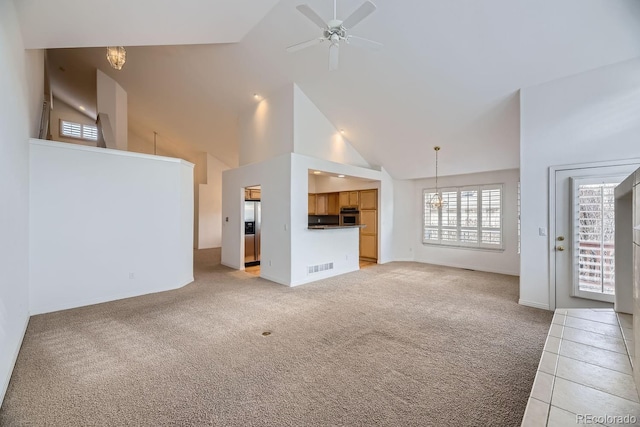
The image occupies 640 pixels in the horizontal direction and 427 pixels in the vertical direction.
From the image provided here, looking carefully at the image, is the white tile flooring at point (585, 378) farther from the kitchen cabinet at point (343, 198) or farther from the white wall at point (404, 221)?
the kitchen cabinet at point (343, 198)

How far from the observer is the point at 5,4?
2301mm

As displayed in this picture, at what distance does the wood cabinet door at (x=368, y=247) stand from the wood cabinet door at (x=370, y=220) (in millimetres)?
163

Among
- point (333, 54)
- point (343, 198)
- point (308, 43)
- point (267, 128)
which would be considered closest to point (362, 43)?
point (333, 54)

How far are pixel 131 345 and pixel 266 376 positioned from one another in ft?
5.47

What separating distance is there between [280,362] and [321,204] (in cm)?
714

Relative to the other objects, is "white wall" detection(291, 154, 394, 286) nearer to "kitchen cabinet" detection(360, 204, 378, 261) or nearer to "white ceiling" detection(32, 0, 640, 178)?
"kitchen cabinet" detection(360, 204, 378, 261)

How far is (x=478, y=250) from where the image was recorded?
22.8 feet

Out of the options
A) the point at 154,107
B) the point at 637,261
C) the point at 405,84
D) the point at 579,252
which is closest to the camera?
the point at 637,261

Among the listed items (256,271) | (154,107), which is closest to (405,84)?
(256,271)

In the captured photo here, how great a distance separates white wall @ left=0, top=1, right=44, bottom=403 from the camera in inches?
91.4

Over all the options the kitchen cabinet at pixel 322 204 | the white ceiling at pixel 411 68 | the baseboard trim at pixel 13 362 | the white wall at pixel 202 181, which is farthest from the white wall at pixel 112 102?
the kitchen cabinet at pixel 322 204

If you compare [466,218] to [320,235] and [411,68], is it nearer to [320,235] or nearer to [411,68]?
[320,235]

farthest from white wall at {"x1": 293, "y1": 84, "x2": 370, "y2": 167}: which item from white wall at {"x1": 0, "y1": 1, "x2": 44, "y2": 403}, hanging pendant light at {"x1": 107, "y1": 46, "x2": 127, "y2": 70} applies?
white wall at {"x1": 0, "y1": 1, "x2": 44, "y2": 403}

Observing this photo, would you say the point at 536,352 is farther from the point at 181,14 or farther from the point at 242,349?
the point at 181,14
